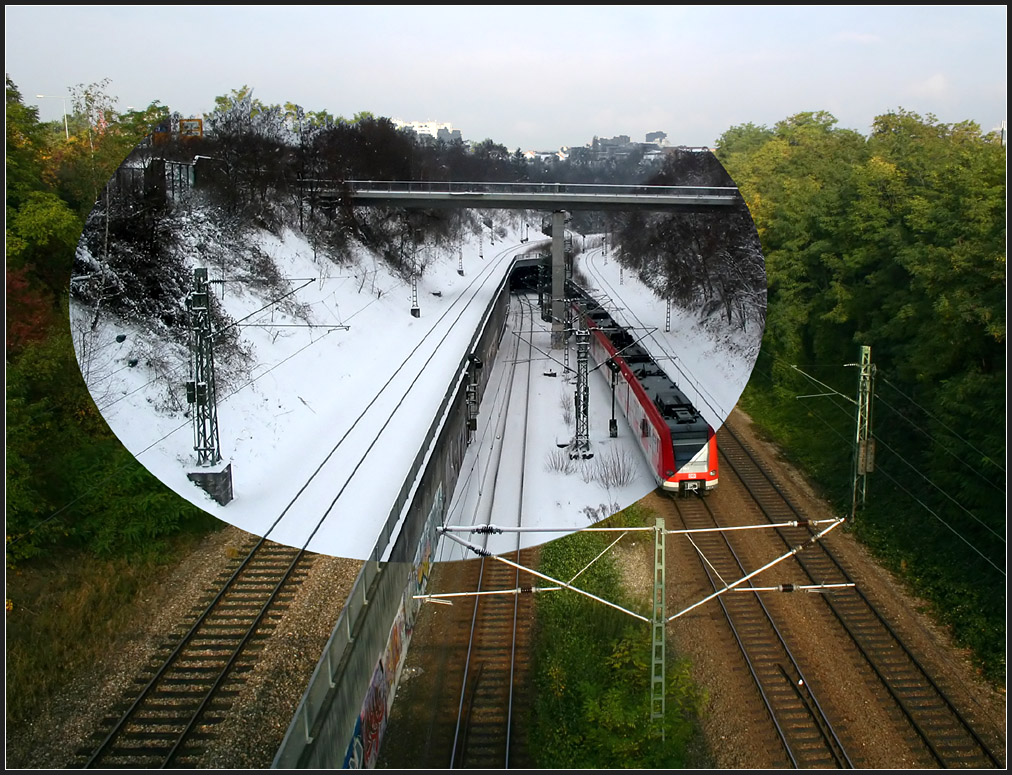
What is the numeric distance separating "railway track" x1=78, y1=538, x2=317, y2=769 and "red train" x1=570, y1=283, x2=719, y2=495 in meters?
4.37

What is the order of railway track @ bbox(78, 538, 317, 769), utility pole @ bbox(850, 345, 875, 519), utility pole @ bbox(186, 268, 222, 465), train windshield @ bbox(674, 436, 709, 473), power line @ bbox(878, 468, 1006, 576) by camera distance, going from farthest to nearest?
utility pole @ bbox(850, 345, 875, 519) → power line @ bbox(878, 468, 1006, 576) → railway track @ bbox(78, 538, 317, 769) → train windshield @ bbox(674, 436, 709, 473) → utility pole @ bbox(186, 268, 222, 465)

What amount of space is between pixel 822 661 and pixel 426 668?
3931mm

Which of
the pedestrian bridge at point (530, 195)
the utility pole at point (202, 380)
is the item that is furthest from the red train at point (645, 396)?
the utility pole at point (202, 380)

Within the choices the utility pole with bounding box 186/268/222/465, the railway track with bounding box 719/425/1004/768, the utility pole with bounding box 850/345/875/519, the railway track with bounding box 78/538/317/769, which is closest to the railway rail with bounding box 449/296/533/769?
the utility pole with bounding box 186/268/222/465

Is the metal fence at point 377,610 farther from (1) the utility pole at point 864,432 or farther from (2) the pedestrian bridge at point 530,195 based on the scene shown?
(1) the utility pole at point 864,432

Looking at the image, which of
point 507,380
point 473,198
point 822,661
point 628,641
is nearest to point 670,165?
point 473,198

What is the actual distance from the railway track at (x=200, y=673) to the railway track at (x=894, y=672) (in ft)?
17.1

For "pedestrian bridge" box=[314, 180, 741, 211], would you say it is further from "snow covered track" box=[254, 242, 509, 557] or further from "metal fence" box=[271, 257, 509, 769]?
"snow covered track" box=[254, 242, 509, 557]

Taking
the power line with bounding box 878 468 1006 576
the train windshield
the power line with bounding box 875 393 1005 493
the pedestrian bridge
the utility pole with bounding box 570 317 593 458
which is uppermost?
the pedestrian bridge

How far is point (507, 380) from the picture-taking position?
217 inches

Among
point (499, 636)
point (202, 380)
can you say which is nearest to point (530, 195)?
point (202, 380)

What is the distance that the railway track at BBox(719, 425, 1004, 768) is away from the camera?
23.2 ft

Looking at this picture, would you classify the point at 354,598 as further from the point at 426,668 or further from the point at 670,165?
the point at 670,165

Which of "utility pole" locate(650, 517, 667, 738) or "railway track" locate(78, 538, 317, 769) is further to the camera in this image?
"railway track" locate(78, 538, 317, 769)
